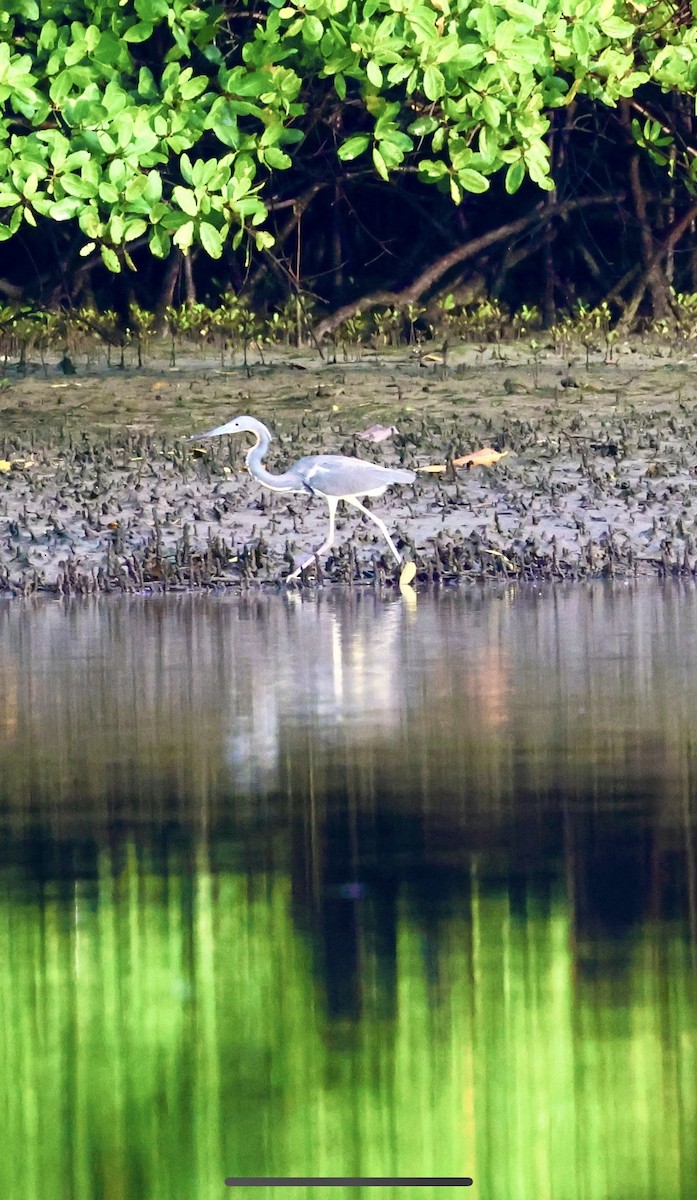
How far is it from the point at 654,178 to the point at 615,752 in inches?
495

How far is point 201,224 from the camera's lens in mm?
15859

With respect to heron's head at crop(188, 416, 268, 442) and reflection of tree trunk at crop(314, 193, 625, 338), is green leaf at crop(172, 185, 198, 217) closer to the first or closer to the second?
heron's head at crop(188, 416, 268, 442)

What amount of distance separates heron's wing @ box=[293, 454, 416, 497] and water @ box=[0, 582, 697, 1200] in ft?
11.9

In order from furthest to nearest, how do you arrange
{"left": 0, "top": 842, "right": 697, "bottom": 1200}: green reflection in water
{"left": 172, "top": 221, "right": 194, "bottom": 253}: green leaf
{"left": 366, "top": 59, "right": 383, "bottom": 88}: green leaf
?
{"left": 172, "top": 221, "right": 194, "bottom": 253}: green leaf
{"left": 366, "top": 59, "right": 383, "bottom": 88}: green leaf
{"left": 0, "top": 842, "right": 697, "bottom": 1200}: green reflection in water

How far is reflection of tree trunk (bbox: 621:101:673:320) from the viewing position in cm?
1939

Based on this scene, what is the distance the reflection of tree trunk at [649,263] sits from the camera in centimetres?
1939

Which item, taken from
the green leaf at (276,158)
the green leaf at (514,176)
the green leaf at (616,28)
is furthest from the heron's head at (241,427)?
the green leaf at (616,28)

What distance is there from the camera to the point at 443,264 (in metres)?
19.2

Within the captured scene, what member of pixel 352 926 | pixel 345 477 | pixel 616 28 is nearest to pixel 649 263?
pixel 616 28

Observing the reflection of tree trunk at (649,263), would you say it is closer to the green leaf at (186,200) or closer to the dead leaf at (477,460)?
the dead leaf at (477,460)

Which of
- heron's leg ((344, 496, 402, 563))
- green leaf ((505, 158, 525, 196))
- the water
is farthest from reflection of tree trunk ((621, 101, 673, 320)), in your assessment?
the water

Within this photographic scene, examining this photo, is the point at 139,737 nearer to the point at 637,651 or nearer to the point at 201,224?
the point at 637,651

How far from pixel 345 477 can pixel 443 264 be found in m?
5.68

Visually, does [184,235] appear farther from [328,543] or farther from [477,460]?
[328,543]
